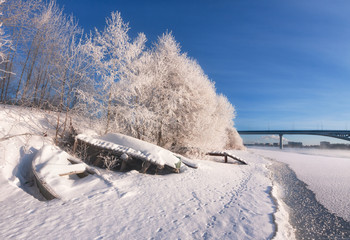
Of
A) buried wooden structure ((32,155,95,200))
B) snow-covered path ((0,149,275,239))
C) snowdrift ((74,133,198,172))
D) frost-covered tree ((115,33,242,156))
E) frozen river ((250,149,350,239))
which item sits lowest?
frozen river ((250,149,350,239))

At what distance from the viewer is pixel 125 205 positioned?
4.72 meters

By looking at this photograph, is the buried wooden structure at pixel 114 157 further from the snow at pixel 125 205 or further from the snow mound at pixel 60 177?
the snow mound at pixel 60 177

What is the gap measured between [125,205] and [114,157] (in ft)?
→ 12.0

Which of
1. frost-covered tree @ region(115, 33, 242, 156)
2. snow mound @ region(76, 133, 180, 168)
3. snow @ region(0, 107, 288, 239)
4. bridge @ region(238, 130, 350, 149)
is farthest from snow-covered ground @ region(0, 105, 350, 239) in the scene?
bridge @ region(238, 130, 350, 149)

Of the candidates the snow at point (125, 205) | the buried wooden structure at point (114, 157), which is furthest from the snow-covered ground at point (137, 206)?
the buried wooden structure at point (114, 157)

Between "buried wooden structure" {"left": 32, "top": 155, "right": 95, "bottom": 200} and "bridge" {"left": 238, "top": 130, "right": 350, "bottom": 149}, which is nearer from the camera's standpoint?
"buried wooden structure" {"left": 32, "top": 155, "right": 95, "bottom": 200}

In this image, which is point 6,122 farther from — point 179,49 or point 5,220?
point 179,49

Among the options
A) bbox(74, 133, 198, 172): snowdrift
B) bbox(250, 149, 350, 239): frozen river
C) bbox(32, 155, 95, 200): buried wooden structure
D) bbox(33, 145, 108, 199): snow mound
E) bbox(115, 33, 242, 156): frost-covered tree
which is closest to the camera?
bbox(250, 149, 350, 239): frozen river

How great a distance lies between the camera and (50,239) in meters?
3.22

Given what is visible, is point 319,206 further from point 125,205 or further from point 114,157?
point 114,157

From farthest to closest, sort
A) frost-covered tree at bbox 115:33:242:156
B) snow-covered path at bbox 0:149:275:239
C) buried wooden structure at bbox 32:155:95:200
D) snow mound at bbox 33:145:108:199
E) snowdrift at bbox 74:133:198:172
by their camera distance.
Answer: frost-covered tree at bbox 115:33:242:156
snowdrift at bbox 74:133:198:172
snow mound at bbox 33:145:108:199
buried wooden structure at bbox 32:155:95:200
snow-covered path at bbox 0:149:275:239

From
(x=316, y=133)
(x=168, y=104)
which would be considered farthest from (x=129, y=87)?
(x=316, y=133)

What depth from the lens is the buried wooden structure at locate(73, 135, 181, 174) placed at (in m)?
7.70

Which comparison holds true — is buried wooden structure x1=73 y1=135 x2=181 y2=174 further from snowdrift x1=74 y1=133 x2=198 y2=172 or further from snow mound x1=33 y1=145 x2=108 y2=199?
snow mound x1=33 y1=145 x2=108 y2=199
